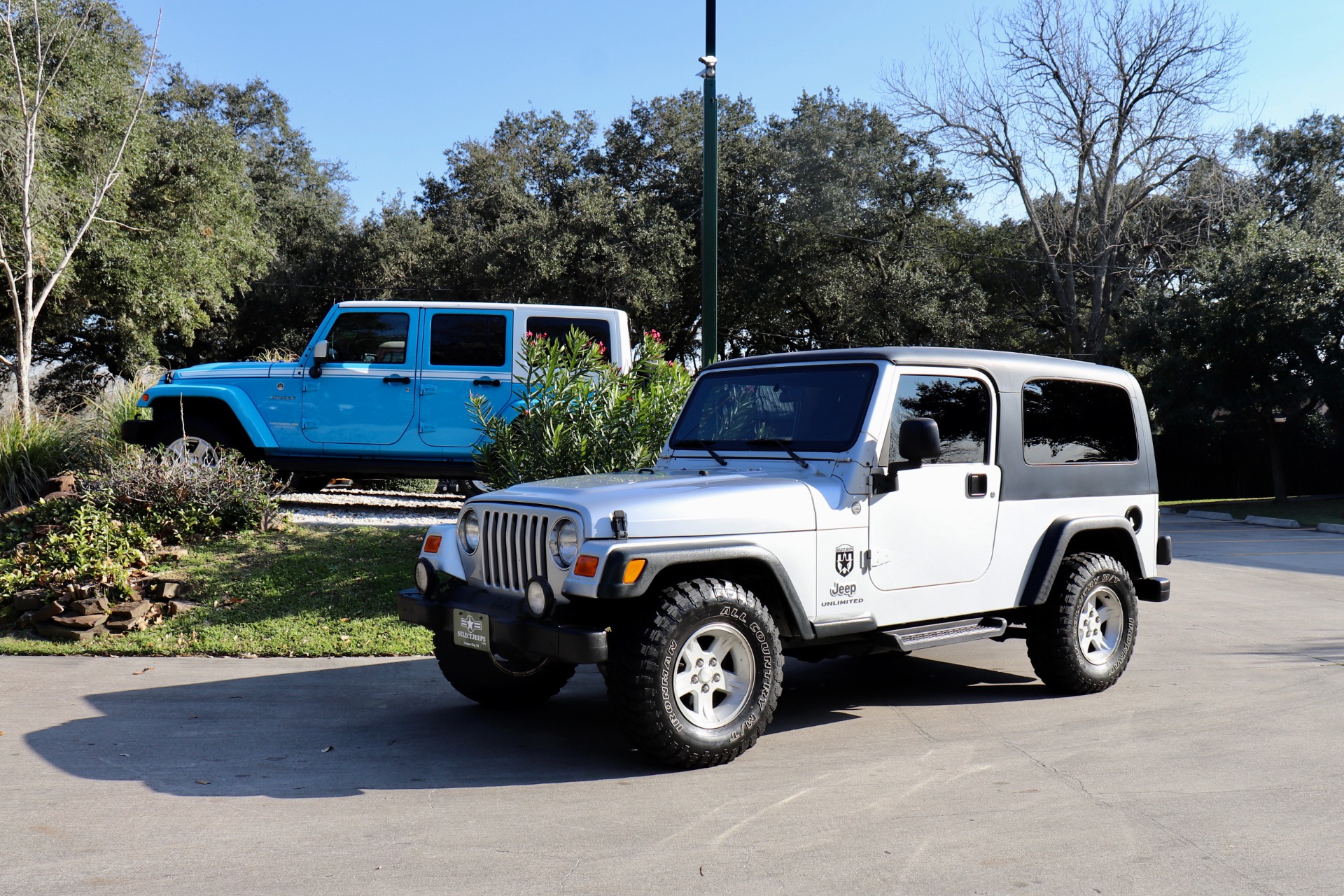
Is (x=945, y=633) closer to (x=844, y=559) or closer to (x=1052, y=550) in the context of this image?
(x=844, y=559)

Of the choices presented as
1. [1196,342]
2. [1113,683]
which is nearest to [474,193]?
[1196,342]

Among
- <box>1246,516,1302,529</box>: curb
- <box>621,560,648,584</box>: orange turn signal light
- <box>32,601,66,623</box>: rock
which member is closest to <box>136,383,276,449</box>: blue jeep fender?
<box>32,601,66,623</box>: rock

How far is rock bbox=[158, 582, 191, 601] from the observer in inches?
316

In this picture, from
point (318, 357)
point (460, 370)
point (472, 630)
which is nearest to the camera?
point (472, 630)

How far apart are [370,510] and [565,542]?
23.0 ft

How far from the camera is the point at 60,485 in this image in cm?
1000

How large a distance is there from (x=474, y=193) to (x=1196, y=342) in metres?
23.7

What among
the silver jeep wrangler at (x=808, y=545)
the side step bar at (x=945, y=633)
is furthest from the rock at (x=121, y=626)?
the side step bar at (x=945, y=633)

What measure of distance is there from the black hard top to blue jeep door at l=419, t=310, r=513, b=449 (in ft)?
16.0

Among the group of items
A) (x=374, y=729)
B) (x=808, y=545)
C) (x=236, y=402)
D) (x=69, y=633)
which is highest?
(x=236, y=402)

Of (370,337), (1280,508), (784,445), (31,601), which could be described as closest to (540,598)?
(784,445)

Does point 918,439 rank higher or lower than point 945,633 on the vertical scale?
higher

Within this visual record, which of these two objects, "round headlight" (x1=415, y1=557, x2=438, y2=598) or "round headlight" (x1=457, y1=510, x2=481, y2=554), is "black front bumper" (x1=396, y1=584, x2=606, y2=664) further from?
"round headlight" (x1=457, y1=510, x2=481, y2=554)

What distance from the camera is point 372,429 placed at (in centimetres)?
1088
